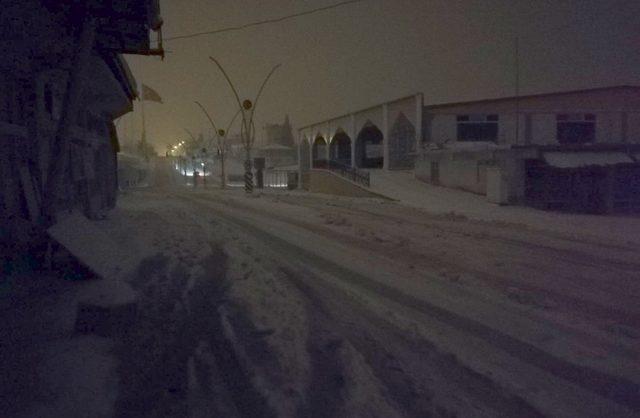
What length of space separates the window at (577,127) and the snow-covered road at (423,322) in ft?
87.1

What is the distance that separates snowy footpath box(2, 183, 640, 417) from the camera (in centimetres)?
561

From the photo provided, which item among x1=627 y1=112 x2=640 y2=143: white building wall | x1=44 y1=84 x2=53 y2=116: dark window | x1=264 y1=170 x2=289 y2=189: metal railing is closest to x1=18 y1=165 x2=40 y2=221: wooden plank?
x1=44 y1=84 x2=53 y2=116: dark window

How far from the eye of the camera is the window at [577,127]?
41406 millimetres

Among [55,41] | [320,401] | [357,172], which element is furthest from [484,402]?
[357,172]

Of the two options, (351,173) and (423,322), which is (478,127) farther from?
(423,322)

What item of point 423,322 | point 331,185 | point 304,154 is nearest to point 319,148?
point 304,154

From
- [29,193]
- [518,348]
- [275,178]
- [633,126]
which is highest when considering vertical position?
[633,126]

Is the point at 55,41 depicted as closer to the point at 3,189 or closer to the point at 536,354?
the point at 3,189

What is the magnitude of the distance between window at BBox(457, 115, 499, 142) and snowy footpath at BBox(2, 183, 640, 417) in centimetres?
2836

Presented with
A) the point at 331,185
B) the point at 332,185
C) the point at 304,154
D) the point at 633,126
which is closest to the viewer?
the point at 633,126

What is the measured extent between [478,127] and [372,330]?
125ft

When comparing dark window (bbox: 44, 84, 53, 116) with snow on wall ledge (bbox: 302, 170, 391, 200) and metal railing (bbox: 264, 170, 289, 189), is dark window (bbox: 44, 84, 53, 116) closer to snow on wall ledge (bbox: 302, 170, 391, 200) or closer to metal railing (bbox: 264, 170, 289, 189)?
snow on wall ledge (bbox: 302, 170, 391, 200)

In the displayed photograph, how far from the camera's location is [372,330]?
25.7ft

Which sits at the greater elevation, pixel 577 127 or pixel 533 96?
pixel 533 96
